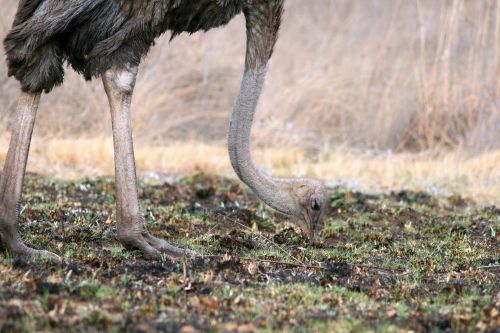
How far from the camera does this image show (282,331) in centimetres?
409

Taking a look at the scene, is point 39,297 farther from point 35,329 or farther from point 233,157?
point 233,157

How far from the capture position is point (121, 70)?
5.78m

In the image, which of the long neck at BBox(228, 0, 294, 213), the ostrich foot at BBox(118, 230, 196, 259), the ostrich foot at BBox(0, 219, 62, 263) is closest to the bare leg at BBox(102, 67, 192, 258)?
the ostrich foot at BBox(118, 230, 196, 259)

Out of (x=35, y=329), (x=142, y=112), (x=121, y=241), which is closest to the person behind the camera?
(x=35, y=329)

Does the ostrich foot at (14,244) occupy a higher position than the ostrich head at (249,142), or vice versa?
the ostrich head at (249,142)

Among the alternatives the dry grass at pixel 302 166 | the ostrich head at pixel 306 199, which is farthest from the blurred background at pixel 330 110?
the ostrich head at pixel 306 199

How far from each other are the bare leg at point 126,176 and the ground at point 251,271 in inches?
5.1

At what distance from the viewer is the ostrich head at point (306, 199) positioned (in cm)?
591

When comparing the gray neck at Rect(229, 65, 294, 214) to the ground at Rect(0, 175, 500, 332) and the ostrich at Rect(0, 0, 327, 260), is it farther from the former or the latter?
the ground at Rect(0, 175, 500, 332)

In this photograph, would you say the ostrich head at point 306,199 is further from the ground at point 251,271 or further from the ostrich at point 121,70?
the ground at point 251,271

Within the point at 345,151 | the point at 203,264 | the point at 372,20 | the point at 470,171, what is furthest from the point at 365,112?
the point at 203,264

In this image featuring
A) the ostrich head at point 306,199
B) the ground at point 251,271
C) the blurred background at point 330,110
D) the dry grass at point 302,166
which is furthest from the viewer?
the blurred background at point 330,110

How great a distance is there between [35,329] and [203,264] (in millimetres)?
1665

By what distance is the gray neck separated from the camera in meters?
5.81
